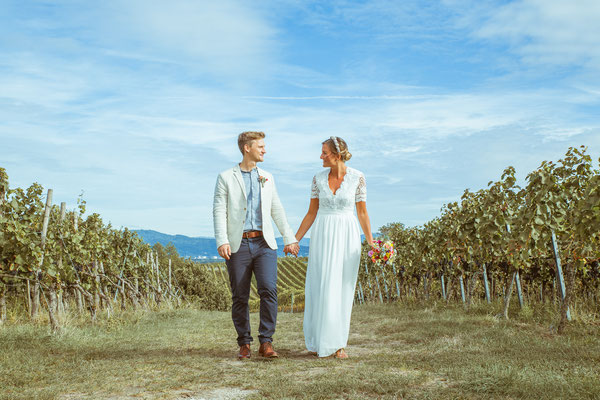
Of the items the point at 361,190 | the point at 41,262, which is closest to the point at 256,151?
the point at 361,190

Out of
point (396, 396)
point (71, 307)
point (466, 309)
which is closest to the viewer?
point (396, 396)

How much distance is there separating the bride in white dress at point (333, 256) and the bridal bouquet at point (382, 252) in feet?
2.46

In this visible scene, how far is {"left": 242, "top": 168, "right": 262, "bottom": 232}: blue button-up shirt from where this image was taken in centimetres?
473

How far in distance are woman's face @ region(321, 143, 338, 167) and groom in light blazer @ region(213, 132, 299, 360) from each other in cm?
56

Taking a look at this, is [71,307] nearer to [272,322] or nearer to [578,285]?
[272,322]

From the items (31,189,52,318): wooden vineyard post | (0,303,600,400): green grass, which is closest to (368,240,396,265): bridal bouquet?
(0,303,600,400): green grass

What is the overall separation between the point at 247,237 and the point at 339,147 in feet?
3.86

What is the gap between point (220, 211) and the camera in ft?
15.5

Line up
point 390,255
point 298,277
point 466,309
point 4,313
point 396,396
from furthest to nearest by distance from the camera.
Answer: point 298,277
point 466,309
point 4,313
point 390,255
point 396,396

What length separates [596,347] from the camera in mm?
4887

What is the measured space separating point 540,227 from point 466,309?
254cm

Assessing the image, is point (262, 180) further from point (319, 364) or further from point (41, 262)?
point (41, 262)

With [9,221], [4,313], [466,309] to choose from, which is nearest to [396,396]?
[466,309]

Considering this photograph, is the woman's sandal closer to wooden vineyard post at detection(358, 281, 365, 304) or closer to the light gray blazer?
the light gray blazer
